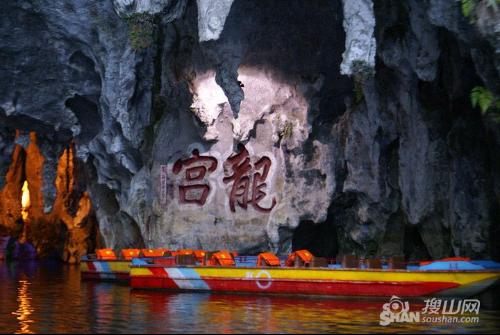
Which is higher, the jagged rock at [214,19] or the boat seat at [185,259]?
the jagged rock at [214,19]

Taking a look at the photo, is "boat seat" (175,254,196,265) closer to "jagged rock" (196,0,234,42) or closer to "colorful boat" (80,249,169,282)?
"colorful boat" (80,249,169,282)

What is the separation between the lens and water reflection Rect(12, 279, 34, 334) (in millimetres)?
14493

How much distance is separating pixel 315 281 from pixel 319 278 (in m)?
0.13

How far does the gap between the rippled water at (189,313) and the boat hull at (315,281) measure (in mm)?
419

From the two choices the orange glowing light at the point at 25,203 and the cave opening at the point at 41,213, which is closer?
the cave opening at the point at 41,213

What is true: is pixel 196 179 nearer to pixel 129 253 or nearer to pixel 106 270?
pixel 129 253

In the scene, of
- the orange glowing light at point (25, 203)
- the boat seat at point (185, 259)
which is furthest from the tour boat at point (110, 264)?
the orange glowing light at point (25, 203)

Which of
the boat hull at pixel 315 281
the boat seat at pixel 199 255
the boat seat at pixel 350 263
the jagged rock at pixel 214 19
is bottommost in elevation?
the boat hull at pixel 315 281

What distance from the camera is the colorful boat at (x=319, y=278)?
63.9 ft

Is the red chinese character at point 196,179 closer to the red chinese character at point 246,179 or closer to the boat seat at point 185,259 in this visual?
the red chinese character at point 246,179

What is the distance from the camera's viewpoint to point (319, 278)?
2073cm

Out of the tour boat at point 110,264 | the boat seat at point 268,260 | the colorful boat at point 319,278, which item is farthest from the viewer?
the tour boat at point 110,264

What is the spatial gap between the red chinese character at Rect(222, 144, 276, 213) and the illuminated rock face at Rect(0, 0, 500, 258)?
4cm

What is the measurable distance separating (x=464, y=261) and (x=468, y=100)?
4.60 m
